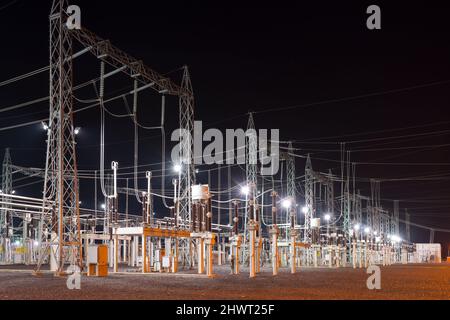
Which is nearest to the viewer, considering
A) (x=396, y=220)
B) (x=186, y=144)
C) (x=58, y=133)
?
(x=58, y=133)

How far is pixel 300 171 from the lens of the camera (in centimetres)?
5500

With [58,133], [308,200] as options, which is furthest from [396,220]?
[58,133]

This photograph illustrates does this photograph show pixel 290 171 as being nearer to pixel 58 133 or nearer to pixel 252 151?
pixel 252 151

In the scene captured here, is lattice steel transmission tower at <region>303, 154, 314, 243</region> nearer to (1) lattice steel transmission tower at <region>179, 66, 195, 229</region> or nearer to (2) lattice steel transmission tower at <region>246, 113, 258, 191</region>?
(2) lattice steel transmission tower at <region>246, 113, 258, 191</region>

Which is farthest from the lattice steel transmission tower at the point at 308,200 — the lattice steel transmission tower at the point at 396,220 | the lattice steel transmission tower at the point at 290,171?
the lattice steel transmission tower at the point at 396,220

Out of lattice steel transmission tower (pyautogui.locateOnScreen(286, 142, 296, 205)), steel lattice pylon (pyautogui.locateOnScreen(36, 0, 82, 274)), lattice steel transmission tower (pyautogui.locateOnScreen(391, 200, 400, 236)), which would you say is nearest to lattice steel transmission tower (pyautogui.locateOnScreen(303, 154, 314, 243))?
lattice steel transmission tower (pyautogui.locateOnScreen(286, 142, 296, 205))

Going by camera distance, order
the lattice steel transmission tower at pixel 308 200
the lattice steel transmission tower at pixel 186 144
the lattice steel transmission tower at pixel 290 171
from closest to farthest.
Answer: the lattice steel transmission tower at pixel 186 144 → the lattice steel transmission tower at pixel 290 171 → the lattice steel transmission tower at pixel 308 200

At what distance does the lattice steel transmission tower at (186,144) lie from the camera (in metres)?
27.7

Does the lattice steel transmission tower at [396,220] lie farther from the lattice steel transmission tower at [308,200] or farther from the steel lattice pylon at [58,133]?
the steel lattice pylon at [58,133]

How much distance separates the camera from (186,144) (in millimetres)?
28094

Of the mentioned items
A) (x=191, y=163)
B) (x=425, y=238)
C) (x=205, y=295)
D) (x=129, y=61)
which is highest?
(x=129, y=61)
